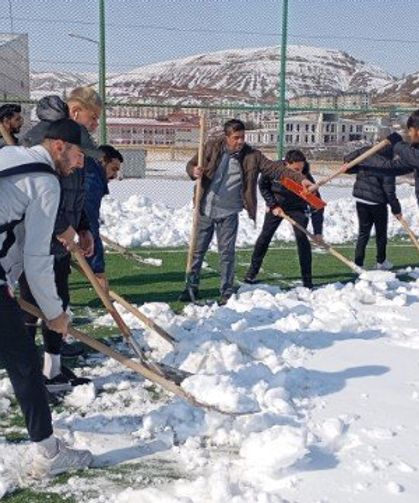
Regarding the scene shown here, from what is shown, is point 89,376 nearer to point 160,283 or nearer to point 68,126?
point 68,126

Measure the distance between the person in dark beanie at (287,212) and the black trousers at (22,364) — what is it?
4.23 meters

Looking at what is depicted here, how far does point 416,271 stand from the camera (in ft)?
28.1

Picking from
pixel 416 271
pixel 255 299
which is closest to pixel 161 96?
pixel 416 271

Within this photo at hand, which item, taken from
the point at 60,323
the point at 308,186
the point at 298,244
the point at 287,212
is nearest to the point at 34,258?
the point at 60,323

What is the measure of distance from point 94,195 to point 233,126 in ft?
5.62

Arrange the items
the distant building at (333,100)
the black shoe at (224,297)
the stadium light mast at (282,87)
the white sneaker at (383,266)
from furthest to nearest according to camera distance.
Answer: the distant building at (333,100) → the stadium light mast at (282,87) → the white sneaker at (383,266) → the black shoe at (224,297)

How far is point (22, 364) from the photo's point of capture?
Result: 317 centimetres

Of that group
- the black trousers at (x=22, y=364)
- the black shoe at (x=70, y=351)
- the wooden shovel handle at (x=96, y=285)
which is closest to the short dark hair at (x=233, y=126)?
the black shoe at (x=70, y=351)

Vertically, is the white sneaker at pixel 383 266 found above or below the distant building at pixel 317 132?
below

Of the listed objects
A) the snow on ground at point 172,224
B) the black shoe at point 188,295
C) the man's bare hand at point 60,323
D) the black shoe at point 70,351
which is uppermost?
the man's bare hand at point 60,323

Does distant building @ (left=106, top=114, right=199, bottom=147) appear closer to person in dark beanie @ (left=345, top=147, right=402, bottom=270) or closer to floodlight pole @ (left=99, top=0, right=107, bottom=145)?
floodlight pole @ (left=99, top=0, right=107, bottom=145)

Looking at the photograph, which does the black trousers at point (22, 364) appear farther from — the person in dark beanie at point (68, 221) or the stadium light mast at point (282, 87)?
the stadium light mast at point (282, 87)

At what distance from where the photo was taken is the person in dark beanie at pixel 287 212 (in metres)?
7.31

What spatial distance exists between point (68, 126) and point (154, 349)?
91.0 inches
